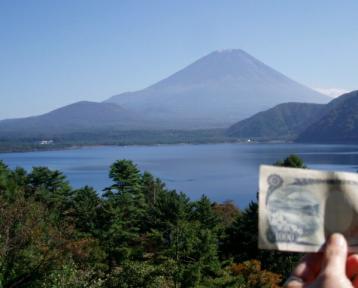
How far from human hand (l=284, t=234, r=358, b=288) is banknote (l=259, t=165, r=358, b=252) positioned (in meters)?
0.04

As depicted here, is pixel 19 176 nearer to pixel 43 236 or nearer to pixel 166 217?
Answer: pixel 166 217

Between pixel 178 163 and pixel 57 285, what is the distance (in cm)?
7086

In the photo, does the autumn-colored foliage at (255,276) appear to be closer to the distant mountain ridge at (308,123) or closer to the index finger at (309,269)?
the index finger at (309,269)

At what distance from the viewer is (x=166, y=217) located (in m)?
15.2

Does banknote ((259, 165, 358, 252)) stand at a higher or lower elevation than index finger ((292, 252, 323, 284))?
higher

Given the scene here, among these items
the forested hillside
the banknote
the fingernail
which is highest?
the banknote

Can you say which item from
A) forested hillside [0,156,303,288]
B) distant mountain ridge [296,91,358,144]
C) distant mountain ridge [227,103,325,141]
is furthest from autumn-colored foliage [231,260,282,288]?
distant mountain ridge [227,103,325,141]

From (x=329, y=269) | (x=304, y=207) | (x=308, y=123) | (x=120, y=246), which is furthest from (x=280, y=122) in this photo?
(x=329, y=269)

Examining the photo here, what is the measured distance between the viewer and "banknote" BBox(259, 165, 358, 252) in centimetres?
143

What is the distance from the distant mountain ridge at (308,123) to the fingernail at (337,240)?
123 meters

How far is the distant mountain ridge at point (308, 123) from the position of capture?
126438 mm

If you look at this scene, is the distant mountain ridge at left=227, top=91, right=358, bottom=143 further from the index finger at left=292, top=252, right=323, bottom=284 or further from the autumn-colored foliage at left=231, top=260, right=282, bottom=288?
the index finger at left=292, top=252, right=323, bottom=284

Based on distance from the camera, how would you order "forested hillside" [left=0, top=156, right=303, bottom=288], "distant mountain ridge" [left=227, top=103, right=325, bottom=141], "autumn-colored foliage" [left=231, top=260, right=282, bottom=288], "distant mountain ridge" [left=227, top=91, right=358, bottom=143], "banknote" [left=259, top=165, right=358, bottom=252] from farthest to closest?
1. "distant mountain ridge" [left=227, top=103, right=325, bottom=141]
2. "distant mountain ridge" [left=227, top=91, right=358, bottom=143]
3. "autumn-colored foliage" [left=231, top=260, right=282, bottom=288]
4. "forested hillside" [left=0, top=156, right=303, bottom=288]
5. "banknote" [left=259, top=165, right=358, bottom=252]

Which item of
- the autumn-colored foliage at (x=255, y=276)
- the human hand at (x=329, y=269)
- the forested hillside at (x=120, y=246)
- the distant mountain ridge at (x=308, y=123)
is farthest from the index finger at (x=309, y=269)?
the distant mountain ridge at (x=308, y=123)
